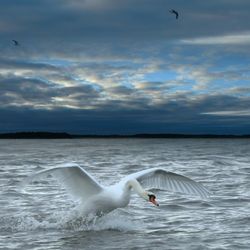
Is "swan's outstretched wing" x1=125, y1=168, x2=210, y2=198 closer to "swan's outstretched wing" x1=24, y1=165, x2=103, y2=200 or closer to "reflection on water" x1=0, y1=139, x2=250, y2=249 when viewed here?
"reflection on water" x1=0, y1=139, x2=250, y2=249

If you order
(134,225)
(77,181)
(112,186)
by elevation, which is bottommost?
(134,225)

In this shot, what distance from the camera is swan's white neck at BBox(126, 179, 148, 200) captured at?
46.7 ft

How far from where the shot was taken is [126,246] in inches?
531

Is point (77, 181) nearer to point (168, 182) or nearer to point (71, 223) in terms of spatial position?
point (71, 223)

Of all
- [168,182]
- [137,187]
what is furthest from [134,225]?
[137,187]

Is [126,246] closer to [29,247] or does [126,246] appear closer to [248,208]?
[29,247]

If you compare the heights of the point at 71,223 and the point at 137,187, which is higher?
the point at 137,187

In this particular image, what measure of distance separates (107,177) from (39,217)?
15.5 m

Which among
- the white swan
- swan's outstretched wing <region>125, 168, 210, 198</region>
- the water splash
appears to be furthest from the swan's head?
the water splash

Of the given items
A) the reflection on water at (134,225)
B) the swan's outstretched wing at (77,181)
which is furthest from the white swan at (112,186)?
the reflection on water at (134,225)

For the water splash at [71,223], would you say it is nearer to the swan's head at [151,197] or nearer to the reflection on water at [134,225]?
the reflection on water at [134,225]

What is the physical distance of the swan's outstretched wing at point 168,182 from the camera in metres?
15.3

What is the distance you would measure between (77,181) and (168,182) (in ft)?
7.11

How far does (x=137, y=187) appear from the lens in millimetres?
14398
